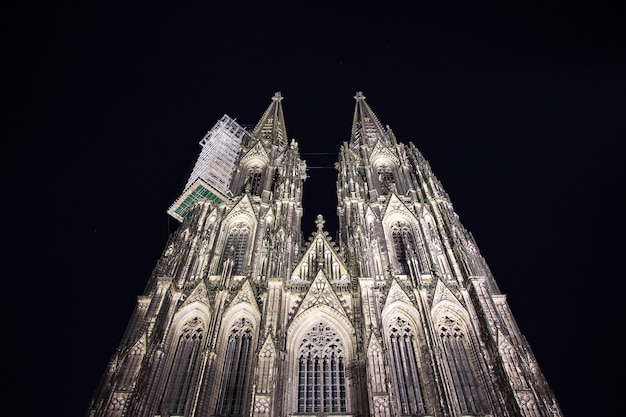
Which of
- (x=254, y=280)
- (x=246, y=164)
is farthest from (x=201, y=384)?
(x=246, y=164)

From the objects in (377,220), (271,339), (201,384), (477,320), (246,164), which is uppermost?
(246,164)

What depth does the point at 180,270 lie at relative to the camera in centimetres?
2570

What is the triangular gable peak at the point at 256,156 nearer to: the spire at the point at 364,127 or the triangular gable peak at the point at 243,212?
the triangular gable peak at the point at 243,212

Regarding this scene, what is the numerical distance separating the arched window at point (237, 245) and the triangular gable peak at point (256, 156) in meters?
7.89

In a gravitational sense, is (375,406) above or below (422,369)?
below

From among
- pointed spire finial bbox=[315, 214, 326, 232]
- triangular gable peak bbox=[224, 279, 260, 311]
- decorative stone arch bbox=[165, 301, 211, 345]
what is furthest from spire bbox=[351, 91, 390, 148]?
decorative stone arch bbox=[165, 301, 211, 345]

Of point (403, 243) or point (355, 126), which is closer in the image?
point (403, 243)

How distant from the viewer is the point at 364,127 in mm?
43781

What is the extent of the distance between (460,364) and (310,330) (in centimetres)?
703

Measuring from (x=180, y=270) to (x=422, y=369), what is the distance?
1312 cm

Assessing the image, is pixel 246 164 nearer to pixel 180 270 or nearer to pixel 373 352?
pixel 180 270

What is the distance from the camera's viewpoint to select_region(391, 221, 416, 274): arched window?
26891 millimetres

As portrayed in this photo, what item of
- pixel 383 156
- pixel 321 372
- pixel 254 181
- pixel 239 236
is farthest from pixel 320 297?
pixel 383 156

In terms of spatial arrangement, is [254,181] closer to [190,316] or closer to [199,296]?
[199,296]
